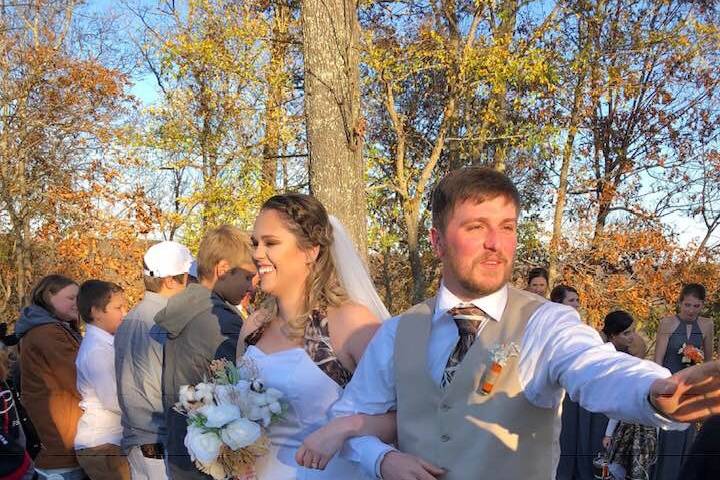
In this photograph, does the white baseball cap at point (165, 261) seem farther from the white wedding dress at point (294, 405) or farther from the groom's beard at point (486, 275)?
the groom's beard at point (486, 275)

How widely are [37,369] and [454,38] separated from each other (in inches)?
357

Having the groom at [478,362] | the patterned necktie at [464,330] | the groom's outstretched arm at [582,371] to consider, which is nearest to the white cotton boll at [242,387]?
the groom at [478,362]

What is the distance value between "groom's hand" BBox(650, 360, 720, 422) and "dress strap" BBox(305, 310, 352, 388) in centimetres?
165

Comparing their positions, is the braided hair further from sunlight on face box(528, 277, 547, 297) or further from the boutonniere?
sunlight on face box(528, 277, 547, 297)

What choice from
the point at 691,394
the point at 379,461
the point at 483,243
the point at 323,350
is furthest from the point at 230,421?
the point at 691,394

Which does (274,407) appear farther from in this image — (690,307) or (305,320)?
(690,307)

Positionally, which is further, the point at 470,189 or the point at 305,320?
the point at 305,320

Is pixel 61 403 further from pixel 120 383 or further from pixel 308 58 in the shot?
pixel 308 58

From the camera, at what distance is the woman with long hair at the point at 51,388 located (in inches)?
195

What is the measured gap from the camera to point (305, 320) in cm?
322

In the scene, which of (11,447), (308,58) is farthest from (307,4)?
(11,447)

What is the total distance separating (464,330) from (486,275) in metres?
0.19

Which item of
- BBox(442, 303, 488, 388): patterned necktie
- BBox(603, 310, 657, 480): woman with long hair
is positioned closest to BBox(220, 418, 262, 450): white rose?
BBox(442, 303, 488, 388): patterned necktie

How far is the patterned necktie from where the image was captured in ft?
7.49
